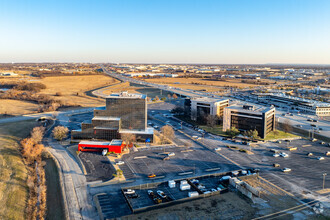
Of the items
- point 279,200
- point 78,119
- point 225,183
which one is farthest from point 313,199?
point 78,119

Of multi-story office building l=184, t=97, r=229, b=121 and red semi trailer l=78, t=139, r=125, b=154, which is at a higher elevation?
multi-story office building l=184, t=97, r=229, b=121

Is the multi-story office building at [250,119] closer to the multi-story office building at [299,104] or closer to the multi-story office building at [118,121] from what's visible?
the multi-story office building at [118,121]

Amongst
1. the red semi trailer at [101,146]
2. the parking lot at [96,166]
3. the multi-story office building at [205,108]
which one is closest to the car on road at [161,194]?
the parking lot at [96,166]

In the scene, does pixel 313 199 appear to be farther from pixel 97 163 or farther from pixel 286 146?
pixel 97 163

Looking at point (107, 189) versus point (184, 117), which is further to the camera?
point (184, 117)

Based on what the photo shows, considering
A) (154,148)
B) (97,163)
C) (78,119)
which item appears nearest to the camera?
(97,163)

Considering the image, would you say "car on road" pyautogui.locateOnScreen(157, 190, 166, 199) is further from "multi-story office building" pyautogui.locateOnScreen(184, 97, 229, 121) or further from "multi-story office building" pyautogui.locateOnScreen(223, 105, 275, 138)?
"multi-story office building" pyautogui.locateOnScreen(184, 97, 229, 121)

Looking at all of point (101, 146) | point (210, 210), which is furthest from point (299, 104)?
point (210, 210)

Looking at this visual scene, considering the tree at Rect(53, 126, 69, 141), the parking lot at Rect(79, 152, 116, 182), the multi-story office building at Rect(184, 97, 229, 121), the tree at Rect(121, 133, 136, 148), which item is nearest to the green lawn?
the multi-story office building at Rect(184, 97, 229, 121)
